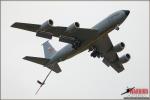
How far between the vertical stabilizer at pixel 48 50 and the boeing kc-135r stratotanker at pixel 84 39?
216 centimetres

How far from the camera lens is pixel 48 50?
7738 centimetres

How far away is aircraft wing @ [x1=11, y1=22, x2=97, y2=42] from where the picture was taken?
61969mm

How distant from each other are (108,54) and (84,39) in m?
8.51

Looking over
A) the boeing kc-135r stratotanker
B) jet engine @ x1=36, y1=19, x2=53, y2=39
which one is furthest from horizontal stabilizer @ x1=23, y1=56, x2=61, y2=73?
jet engine @ x1=36, y1=19, x2=53, y2=39

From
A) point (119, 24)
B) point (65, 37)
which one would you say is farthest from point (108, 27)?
point (65, 37)

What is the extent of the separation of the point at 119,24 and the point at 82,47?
21.6 feet

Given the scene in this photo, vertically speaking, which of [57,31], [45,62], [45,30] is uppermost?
[57,31]

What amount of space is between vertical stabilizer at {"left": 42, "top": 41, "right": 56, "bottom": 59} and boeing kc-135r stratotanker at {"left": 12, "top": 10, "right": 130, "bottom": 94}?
2158 mm

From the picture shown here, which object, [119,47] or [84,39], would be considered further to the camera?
[119,47]

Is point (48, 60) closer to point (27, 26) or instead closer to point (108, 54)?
point (108, 54)

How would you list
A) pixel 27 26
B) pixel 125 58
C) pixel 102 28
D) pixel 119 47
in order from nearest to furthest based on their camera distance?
pixel 27 26 → pixel 102 28 → pixel 119 47 → pixel 125 58

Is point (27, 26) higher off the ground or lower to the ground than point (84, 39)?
higher

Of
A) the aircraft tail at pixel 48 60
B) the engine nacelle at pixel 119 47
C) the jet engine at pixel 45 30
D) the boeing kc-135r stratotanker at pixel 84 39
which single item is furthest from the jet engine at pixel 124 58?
the jet engine at pixel 45 30

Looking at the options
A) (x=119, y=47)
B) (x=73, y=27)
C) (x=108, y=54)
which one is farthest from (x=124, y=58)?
(x=73, y=27)
